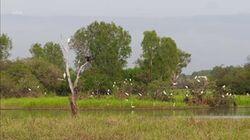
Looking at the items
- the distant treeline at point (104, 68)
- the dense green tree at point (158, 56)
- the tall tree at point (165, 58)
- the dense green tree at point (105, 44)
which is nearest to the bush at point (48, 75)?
the distant treeline at point (104, 68)

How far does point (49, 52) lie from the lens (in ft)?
278

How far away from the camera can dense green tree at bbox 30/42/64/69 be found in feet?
274

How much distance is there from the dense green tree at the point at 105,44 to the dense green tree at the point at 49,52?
1793 centimetres

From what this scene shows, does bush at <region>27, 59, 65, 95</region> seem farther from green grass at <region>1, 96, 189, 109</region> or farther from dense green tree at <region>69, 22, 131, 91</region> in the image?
green grass at <region>1, 96, 189, 109</region>

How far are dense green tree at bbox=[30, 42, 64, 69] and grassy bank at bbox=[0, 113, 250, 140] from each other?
6134 cm

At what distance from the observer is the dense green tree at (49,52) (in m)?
83.4

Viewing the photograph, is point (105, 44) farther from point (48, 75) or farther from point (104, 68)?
point (48, 75)

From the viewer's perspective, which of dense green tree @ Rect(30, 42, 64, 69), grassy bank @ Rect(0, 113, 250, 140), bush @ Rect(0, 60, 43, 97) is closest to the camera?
grassy bank @ Rect(0, 113, 250, 140)

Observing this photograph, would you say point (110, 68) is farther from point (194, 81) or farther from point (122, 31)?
point (194, 81)

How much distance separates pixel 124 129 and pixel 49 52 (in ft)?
219

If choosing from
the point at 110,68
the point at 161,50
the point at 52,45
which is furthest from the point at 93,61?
the point at 52,45

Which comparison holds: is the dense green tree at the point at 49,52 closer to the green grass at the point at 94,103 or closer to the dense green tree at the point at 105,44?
the dense green tree at the point at 105,44

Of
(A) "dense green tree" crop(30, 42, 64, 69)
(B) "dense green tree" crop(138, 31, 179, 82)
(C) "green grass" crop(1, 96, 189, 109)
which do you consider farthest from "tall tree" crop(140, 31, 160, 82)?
(A) "dense green tree" crop(30, 42, 64, 69)

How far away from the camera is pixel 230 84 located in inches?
2729
